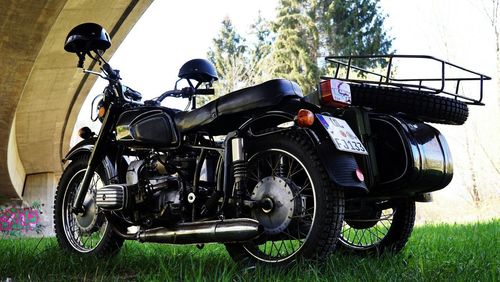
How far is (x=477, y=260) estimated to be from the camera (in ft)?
11.4

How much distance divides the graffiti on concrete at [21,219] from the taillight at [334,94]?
19539 millimetres

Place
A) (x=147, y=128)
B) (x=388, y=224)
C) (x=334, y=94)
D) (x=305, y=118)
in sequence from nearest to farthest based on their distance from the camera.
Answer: (x=305, y=118) < (x=334, y=94) < (x=147, y=128) < (x=388, y=224)

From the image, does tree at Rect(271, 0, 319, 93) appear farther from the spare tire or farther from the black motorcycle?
the spare tire

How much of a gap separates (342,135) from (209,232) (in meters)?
0.94

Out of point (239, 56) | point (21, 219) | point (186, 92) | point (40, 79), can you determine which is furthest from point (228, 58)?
point (186, 92)

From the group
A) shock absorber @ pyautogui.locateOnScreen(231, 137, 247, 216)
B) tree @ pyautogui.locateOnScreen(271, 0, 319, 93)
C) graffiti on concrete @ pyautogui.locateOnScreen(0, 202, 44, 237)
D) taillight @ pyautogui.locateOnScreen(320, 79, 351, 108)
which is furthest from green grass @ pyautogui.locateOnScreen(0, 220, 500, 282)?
tree @ pyautogui.locateOnScreen(271, 0, 319, 93)

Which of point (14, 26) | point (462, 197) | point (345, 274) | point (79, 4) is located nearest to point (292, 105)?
point (345, 274)

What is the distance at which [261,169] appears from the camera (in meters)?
3.49

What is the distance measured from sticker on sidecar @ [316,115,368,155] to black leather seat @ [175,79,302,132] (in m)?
0.27

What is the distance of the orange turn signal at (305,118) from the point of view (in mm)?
3096

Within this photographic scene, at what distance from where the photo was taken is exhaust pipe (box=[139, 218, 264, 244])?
3.11 m

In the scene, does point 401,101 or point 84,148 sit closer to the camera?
point 401,101

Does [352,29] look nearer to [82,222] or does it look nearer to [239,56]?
[239,56]

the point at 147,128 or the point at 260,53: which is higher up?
the point at 260,53
